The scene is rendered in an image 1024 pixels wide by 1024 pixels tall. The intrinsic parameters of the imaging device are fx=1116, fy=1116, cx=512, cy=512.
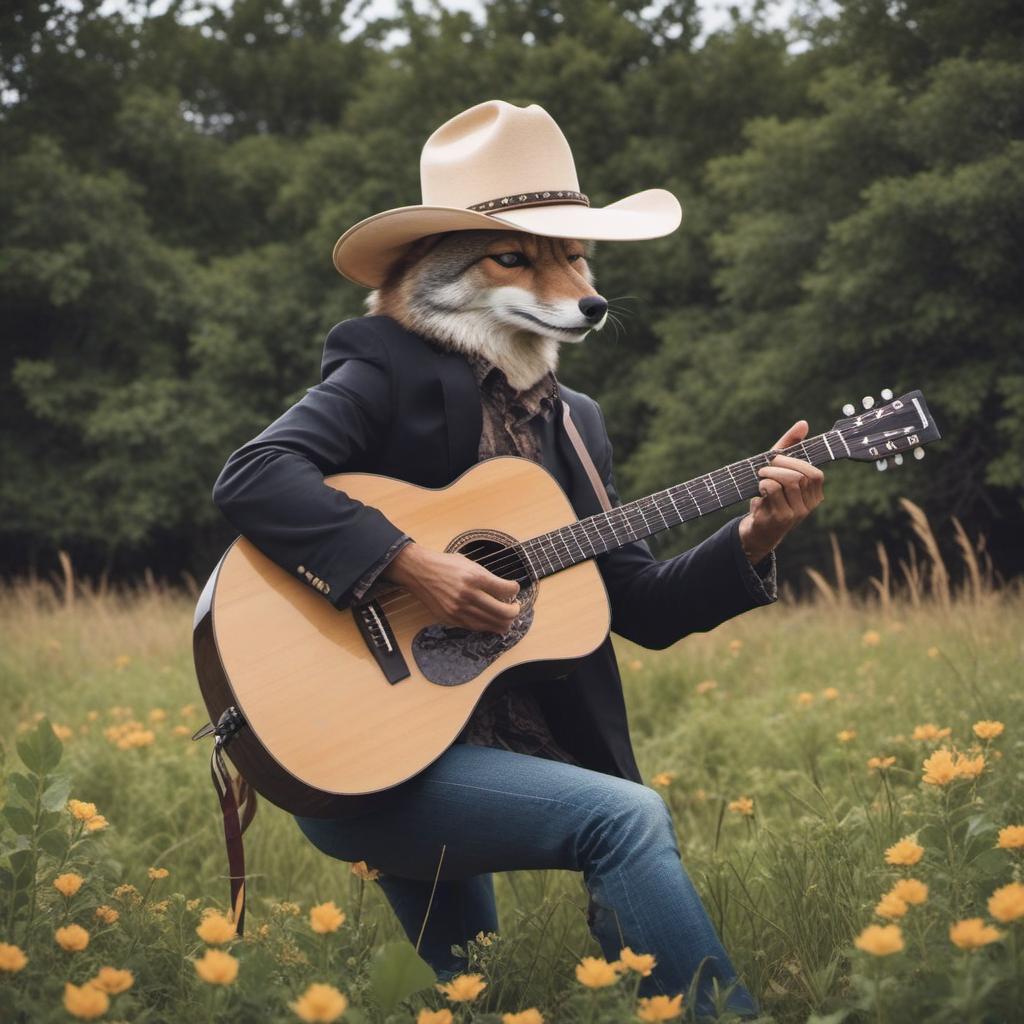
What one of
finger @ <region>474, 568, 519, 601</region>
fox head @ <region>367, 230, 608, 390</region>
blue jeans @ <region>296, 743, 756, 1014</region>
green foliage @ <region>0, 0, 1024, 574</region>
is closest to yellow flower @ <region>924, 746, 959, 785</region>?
blue jeans @ <region>296, 743, 756, 1014</region>

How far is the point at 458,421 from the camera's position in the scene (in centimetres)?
240

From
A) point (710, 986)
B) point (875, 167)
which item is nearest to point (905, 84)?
point (875, 167)

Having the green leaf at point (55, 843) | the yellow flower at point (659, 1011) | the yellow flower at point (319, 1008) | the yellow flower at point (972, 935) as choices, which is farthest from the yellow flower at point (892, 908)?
the green leaf at point (55, 843)

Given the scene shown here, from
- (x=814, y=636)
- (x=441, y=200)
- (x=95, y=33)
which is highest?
(x=95, y=33)

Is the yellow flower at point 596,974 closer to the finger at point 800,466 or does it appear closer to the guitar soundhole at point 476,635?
the guitar soundhole at point 476,635

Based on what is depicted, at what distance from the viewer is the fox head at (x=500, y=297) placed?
240 centimetres

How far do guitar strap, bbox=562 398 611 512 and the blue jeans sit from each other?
69 cm

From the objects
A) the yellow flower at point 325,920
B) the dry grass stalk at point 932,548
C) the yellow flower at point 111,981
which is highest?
the yellow flower at point 111,981

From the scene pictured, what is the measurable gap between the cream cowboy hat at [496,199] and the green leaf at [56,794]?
1.23 m

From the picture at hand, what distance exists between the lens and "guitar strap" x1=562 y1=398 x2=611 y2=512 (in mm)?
2602

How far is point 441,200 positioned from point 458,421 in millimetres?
533

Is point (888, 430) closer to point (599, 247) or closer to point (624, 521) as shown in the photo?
point (624, 521)

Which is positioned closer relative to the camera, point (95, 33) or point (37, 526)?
point (37, 526)

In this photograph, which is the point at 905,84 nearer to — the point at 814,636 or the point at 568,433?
the point at 814,636
